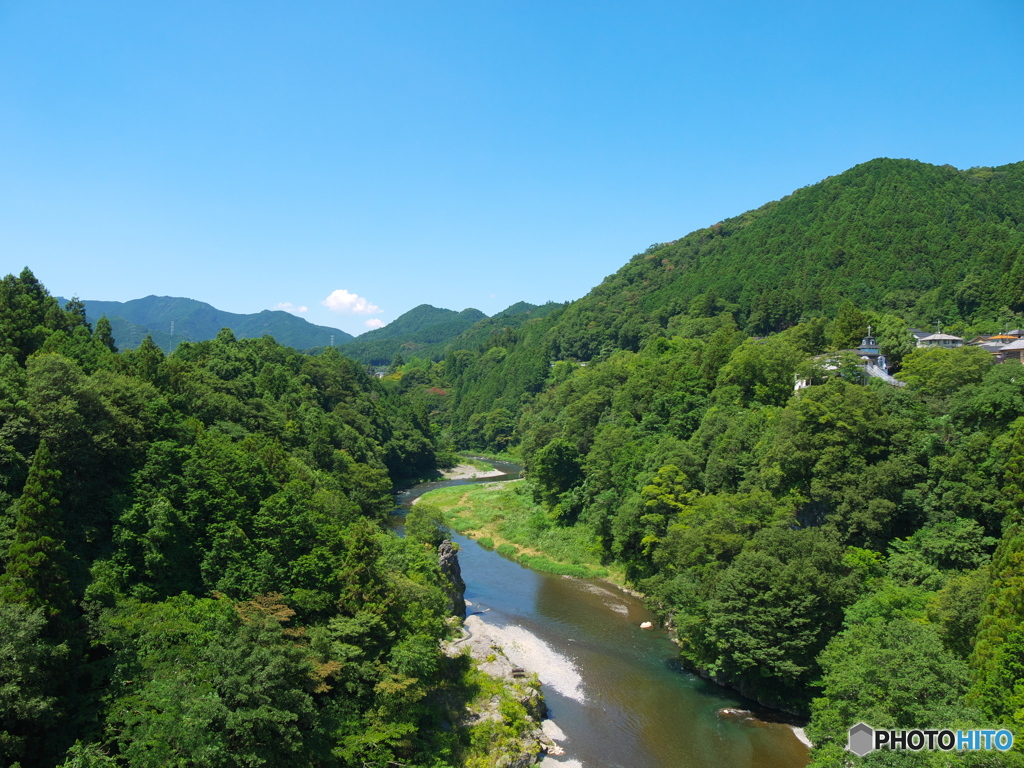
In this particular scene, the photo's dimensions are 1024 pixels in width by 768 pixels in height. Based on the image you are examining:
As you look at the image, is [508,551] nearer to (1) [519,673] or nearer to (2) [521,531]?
(2) [521,531]

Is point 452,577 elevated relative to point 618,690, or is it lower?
elevated

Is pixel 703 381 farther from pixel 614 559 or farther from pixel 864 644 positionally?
pixel 864 644

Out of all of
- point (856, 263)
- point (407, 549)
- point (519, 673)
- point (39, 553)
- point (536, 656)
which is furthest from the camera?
point (856, 263)

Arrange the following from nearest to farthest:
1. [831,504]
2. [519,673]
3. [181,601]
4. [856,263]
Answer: [181,601]
[519,673]
[831,504]
[856,263]

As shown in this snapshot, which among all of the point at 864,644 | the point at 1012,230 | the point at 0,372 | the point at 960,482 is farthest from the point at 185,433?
the point at 1012,230

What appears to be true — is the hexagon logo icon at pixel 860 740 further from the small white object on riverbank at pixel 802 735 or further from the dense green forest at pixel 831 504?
the small white object on riverbank at pixel 802 735

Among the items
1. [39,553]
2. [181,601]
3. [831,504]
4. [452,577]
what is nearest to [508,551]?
[452,577]

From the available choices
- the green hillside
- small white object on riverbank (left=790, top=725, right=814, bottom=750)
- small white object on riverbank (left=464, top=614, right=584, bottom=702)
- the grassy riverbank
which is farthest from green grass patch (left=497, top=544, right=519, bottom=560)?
the green hillside

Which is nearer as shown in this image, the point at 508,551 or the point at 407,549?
the point at 407,549

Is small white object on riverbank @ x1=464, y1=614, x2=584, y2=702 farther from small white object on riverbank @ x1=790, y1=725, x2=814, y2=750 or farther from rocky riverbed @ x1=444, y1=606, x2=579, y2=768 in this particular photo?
small white object on riverbank @ x1=790, y1=725, x2=814, y2=750

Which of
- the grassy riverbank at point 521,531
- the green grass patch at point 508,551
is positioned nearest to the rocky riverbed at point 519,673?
the grassy riverbank at point 521,531
